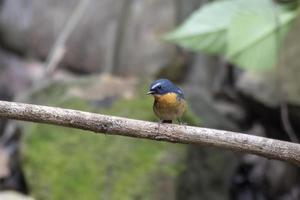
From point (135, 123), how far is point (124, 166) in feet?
6.40

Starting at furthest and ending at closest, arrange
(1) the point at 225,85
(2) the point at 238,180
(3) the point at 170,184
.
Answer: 1. (1) the point at 225,85
2. (2) the point at 238,180
3. (3) the point at 170,184

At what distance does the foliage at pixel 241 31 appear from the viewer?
151 inches

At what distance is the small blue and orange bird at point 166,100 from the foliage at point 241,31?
171cm

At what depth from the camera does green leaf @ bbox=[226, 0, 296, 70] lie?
3807 mm

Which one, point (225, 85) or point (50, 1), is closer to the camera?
point (225, 85)

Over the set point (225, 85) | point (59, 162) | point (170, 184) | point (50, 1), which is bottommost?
point (170, 184)

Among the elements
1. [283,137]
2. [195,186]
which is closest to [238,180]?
[283,137]

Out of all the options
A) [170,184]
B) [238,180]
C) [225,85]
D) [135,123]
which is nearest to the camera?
[135,123]

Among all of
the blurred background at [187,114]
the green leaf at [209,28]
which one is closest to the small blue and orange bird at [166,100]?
the blurred background at [187,114]

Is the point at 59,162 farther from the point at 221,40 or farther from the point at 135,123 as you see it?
the point at 135,123

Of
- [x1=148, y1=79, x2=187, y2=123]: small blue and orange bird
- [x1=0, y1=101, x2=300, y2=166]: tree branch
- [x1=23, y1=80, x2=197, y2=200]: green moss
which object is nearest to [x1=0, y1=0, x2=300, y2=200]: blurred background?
[x1=23, y1=80, x2=197, y2=200]: green moss

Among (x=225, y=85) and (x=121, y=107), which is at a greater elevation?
(x=225, y=85)

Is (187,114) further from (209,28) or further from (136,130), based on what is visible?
(136,130)

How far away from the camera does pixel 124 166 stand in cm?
379
